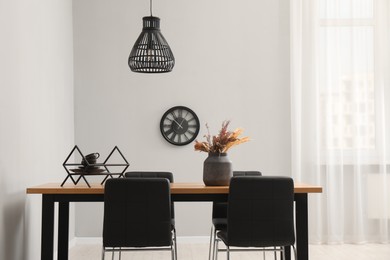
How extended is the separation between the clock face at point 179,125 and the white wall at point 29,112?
1.03 metres

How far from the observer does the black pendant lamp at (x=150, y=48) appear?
454 centimetres

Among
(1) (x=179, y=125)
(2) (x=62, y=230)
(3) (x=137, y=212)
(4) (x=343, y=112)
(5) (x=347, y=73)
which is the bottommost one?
(2) (x=62, y=230)

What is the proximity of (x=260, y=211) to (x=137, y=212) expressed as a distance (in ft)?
2.49

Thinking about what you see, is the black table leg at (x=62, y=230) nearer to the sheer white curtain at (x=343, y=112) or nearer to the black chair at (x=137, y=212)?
the black chair at (x=137, y=212)

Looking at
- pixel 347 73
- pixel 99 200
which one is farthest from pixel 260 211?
pixel 347 73

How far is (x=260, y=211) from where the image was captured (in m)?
3.98

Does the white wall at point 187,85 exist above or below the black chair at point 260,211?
above

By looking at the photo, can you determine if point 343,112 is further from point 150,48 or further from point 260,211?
point 260,211

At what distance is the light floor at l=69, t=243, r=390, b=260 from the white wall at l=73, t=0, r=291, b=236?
0.41 meters

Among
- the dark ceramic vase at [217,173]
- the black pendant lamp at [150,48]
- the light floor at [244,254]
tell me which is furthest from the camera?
the light floor at [244,254]

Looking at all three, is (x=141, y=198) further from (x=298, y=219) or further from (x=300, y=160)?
(x=300, y=160)

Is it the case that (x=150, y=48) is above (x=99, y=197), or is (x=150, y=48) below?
above

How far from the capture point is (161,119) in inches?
265

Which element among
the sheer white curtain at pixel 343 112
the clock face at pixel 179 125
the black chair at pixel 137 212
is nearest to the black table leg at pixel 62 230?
the black chair at pixel 137 212
